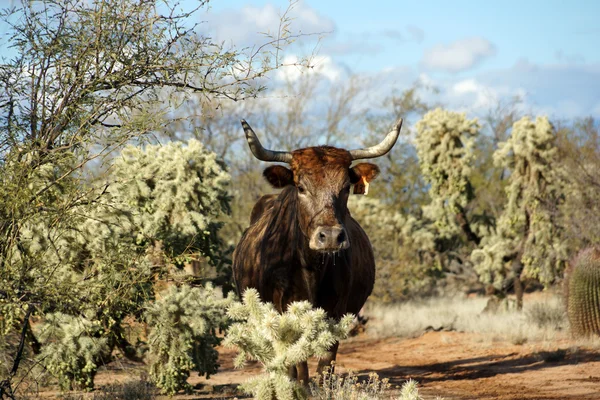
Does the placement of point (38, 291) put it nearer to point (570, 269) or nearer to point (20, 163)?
point (20, 163)

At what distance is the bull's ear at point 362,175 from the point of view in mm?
7824

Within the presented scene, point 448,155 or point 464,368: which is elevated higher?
point 448,155

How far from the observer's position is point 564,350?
1298cm

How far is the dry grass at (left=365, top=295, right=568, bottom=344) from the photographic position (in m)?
A: 15.3

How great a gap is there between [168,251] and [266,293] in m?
2.51

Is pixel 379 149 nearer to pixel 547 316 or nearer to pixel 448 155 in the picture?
pixel 547 316

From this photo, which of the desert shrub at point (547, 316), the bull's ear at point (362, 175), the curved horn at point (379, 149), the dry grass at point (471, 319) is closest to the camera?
the curved horn at point (379, 149)

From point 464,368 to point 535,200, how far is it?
7446 millimetres

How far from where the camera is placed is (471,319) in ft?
58.0

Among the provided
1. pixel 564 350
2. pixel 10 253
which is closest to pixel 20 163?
pixel 10 253

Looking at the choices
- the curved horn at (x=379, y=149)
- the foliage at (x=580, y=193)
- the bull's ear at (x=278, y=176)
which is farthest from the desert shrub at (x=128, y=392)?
the foliage at (x=580, y=193)

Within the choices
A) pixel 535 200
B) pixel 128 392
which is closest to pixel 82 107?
pixel 128 392

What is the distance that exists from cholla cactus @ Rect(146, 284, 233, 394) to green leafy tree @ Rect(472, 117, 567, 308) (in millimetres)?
11084

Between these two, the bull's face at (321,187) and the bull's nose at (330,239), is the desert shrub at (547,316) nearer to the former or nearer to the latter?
the bull's face at (321,187)
